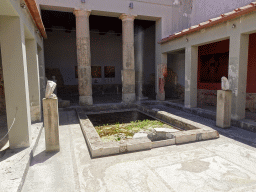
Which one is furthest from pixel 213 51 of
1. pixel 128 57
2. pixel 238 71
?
pixel 128 57

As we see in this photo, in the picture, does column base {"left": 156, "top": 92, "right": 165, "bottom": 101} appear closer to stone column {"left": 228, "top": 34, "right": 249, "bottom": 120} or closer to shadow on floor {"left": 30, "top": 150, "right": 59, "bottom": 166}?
stone column {"left": 228, "top": 34, "right": 249, "bottom": 120}

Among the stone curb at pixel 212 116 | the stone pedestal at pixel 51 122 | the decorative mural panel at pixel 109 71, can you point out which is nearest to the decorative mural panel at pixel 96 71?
the decorative mural panel at pixel 109 71

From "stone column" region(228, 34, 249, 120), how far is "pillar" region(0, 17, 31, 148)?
494 cm

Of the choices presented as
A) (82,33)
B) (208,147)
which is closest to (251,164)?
(208,147)

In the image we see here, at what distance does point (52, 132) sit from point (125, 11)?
6.26 metres

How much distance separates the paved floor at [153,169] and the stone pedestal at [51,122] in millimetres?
208

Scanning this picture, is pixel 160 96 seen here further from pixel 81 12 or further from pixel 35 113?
pixel 35 113

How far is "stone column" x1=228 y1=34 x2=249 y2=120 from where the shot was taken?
15.0 feet

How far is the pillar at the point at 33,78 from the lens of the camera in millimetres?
4523

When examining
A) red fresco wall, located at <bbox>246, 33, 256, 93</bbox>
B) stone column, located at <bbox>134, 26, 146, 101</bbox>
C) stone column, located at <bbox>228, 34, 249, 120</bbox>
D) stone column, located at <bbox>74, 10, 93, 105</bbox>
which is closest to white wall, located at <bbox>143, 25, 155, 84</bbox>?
stone column, located at <bbox>134, 26, 146, 101</bbox>

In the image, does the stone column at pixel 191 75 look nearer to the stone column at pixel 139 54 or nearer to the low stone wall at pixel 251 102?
the low stone wall at pixel 251 102

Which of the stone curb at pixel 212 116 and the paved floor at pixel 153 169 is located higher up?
→ the stone curb at pixel 212 116

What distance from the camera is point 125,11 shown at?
7.54 meters

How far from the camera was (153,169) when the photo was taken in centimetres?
259
